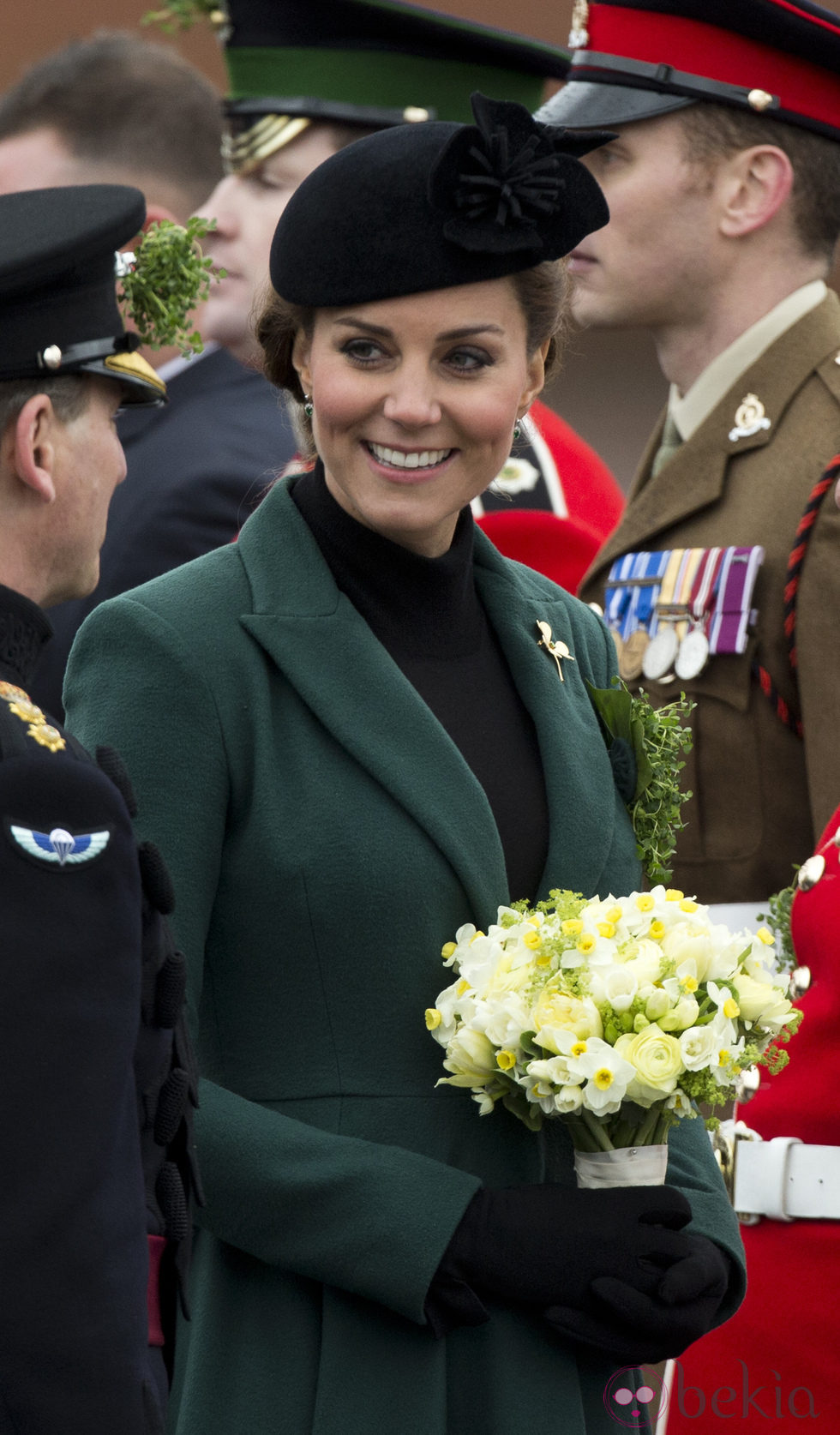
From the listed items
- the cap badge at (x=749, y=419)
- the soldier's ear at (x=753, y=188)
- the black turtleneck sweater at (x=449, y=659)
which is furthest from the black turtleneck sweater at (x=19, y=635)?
the soldier's ear at (x=753, y=188)

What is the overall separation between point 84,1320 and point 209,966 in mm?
660

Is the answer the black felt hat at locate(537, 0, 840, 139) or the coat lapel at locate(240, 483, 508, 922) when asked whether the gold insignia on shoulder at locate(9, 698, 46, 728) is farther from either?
the black felt hat at locate(537, 0, 840, 139)

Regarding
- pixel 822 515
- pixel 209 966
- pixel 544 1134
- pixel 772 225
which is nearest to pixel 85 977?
pixel 209 966

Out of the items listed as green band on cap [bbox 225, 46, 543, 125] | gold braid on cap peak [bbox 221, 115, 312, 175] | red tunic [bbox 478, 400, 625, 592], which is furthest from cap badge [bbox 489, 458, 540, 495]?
gold braid on cap peak [bbox 221, 115, 312, 175]

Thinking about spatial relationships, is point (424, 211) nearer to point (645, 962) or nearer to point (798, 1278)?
point (645, 962)

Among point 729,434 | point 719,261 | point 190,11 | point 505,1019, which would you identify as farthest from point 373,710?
point 190,11

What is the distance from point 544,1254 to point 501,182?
118 cm

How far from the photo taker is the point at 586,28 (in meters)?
4.09

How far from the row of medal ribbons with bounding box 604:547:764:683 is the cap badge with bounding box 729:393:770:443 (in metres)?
0.24

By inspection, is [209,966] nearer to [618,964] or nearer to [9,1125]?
[618,964]

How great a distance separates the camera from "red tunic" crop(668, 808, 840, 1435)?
2598mm

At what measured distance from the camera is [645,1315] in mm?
2141

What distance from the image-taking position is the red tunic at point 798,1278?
102 inches

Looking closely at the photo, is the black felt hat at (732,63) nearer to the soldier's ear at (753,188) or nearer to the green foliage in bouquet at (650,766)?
the soldier's ear at (753,188)
